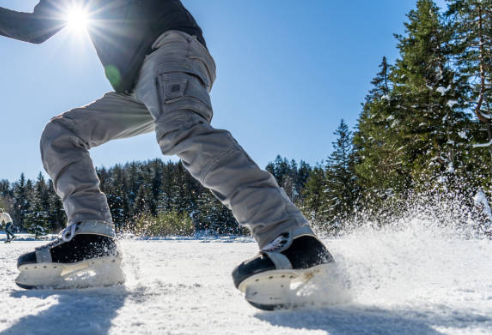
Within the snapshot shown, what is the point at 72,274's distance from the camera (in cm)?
127

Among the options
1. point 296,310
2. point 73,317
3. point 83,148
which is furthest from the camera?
point 83,148

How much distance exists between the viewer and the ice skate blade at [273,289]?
0.87 metres

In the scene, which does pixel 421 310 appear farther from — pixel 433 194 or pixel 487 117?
pixel 487 117

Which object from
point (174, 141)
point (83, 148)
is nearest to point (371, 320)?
point (174, 141)

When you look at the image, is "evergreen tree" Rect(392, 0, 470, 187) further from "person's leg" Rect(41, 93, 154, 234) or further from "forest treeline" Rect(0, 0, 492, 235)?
"person's leg" Rect(41, 93, 154, 234)

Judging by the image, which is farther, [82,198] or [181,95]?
[82,198]

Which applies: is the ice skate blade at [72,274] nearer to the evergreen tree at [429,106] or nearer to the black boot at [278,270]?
the black boot at [278,270]

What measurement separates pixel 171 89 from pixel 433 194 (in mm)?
12255

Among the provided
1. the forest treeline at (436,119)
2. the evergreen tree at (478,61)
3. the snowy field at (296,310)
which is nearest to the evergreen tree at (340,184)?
the forest treeline at (436,119)

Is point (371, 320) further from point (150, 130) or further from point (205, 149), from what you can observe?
point (150, 130)

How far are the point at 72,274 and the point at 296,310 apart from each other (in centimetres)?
88

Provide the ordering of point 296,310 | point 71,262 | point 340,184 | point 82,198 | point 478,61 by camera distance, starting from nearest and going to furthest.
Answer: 1. point 296,310
2. point 71,262
3. point 82,198
4. point 478,61
5. point 340,184

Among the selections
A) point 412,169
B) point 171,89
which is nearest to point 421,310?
point 171,89

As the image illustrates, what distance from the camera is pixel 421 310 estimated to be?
855mm
